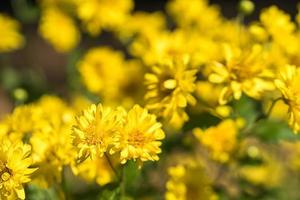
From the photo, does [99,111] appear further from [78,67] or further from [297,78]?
[78,67]

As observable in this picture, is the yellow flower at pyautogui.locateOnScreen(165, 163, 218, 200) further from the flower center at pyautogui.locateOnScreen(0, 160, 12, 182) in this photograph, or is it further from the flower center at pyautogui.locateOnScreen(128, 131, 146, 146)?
the flower center at pyautogui.locateOnScreen(0, 160, 12, 182)

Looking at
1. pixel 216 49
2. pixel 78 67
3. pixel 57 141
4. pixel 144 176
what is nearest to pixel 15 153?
pixel 57 141

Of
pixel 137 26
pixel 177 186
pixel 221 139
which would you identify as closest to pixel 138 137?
pixel 177 186

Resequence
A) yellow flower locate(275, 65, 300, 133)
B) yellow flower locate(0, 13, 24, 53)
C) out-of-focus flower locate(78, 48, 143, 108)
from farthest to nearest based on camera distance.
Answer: yellow flower locate(0, 13, 24, 53) → out-of-focus flower locate(78, 48, 143, 108) → yellow flower locate(275, 65, 300, 133)

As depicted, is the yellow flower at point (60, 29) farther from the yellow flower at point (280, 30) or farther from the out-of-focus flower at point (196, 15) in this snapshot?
the yellow flower at point (280, 30)

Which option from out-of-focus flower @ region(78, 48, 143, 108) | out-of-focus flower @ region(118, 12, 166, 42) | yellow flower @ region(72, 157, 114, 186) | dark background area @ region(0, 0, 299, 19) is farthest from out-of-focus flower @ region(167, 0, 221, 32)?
dark background area @ region(0, 0, 299, 19)

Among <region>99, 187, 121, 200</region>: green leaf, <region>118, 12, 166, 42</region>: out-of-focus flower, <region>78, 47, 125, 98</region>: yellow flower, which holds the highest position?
<region>99, 187, 121, 200</region>: green leaf

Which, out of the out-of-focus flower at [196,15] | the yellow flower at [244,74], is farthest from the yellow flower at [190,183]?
the out-of-focus flower at [196,15]
